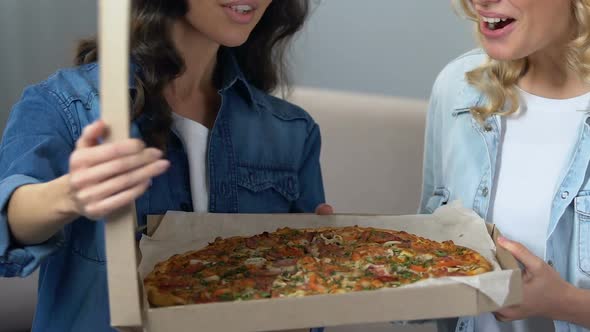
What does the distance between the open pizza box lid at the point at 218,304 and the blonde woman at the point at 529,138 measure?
336 mm

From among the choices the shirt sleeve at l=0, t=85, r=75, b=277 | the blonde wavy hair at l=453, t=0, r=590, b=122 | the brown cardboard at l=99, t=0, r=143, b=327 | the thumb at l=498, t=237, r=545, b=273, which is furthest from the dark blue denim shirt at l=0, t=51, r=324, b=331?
the thumb at l=498, t=237, r=545, b=273

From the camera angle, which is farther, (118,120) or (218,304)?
(218,304)

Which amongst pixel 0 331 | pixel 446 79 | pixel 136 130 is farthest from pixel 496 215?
pixel 0 331

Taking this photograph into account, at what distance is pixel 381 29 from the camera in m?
2.54

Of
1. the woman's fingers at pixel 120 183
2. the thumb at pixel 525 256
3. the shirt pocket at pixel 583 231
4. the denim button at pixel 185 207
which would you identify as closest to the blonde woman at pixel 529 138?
the shirt pocket at pixel 583 231

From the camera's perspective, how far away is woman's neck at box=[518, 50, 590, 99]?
5.22 ft

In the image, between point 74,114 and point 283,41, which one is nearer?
point 74,114

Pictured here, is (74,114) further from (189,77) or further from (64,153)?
(189,77)

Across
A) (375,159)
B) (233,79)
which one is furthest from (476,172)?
(375,159)

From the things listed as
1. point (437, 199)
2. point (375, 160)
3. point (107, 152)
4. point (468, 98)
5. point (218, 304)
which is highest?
point (107, 152)

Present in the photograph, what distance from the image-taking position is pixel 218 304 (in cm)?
103

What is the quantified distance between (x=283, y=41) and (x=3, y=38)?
1.28 metres

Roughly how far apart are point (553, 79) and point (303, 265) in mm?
675

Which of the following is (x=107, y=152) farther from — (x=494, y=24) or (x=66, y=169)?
(x=494, y=24)
